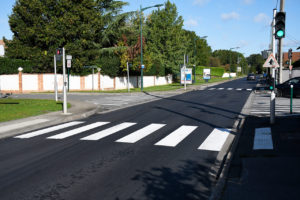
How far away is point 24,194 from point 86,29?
31906 mm

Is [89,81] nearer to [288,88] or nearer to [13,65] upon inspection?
[13,65]

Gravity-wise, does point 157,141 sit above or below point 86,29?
below

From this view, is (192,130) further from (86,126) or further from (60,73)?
(60,73)

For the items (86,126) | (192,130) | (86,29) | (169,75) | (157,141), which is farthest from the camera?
(169,75)

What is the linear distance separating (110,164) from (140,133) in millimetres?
3440

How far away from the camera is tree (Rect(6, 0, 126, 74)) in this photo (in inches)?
1310

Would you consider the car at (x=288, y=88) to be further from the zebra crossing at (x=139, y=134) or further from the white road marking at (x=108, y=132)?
the white road marking at (x=108, y=132)

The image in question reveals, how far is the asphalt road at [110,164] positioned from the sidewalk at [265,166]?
52 centimetres

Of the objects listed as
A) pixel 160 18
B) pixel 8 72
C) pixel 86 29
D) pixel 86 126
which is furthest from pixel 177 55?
pixel 86 126

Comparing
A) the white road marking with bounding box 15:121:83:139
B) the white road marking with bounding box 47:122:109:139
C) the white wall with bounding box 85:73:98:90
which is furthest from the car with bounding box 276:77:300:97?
the white wall with bounding box 85:73:98:90

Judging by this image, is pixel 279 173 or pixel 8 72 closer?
pixel 279 173

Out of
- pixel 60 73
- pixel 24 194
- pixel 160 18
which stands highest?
pixel 160 18

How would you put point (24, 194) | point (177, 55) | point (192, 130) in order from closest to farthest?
point (24, 194) → point (192, 130) → point (177, 55)

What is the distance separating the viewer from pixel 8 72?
Result: 3130 centimetres
